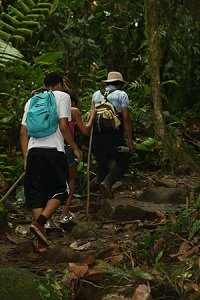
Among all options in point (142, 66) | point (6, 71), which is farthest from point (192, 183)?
point (142, 66)

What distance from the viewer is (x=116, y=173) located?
764 cm

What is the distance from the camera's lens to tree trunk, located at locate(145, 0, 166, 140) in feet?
22.0

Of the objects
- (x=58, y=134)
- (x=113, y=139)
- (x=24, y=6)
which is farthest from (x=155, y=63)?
(x=24, y=6)

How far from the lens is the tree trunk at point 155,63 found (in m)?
6.69

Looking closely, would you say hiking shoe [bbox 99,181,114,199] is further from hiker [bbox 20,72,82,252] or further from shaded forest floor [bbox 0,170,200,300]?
hiker [bbox 20,72,82,252]

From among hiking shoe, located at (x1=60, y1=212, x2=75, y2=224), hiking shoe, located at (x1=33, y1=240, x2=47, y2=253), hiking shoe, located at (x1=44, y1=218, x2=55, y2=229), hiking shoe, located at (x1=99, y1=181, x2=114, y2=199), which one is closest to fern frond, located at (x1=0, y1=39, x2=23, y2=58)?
hiking shoe, located at (x1=99, y1=181, x2=114, y2=199)

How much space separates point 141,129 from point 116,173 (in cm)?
Answer: 336

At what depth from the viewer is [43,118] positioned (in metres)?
5.29

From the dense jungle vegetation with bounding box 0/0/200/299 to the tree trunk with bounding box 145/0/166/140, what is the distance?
0.01 metres

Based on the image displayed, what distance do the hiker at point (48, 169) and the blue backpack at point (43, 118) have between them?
51mm

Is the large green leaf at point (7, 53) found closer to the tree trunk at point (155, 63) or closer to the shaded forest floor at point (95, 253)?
the shaded forest floor at point (95, 253)

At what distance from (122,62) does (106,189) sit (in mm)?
5929

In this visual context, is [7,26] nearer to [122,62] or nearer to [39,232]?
[122,62]

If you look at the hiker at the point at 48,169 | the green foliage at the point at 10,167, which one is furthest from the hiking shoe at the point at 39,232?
the green foliage at the point at 10,167
